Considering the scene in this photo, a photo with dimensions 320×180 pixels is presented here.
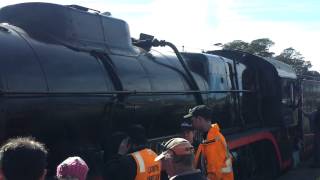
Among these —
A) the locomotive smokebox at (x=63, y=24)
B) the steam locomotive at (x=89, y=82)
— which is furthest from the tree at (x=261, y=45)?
the locomotive smokebox at (x=63, y=24)

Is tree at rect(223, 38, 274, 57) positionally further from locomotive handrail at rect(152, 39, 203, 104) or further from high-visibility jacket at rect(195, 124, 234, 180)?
high-visibility jacket at rect(195, 124, 234, 180)

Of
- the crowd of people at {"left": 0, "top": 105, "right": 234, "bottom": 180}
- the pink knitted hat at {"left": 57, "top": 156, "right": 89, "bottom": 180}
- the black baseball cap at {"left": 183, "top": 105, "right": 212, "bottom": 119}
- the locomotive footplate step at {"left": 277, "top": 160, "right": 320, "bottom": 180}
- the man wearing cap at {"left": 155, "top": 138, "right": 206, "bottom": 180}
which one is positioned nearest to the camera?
the crowd of people at {"left": 0, "top": 105, "right": 234, "bottom": 180}

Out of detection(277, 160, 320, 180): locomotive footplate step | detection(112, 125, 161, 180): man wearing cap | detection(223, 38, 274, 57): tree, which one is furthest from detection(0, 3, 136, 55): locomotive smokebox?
detection(223, 38, 274, 57): tree

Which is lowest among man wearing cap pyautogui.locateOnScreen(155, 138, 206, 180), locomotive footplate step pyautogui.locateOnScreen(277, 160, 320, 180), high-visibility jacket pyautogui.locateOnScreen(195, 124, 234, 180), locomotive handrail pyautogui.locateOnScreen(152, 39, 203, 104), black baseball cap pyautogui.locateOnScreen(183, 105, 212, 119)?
locomotive footplate step pyautogui.locateOnScreen(277, 160, 320, 180)

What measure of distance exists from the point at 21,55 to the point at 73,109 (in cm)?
73

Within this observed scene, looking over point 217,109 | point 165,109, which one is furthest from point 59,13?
point 217,109

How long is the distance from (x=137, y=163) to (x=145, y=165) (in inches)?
3.6

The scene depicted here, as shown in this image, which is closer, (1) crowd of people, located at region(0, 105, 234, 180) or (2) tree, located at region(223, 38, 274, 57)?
(1) crowd of people, located at region(0, 105, 234, 180)

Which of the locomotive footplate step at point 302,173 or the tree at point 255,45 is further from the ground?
the tree at point 255,45

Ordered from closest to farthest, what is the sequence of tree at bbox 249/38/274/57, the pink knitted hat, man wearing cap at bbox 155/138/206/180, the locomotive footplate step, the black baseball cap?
the pink knitted hat < man wearing cap at bbox 155/138/206/180 < the black baseball cap < the locomotive footplate step < tree at bbox 249/38/274/57

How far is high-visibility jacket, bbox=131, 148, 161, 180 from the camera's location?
4223 millimetres

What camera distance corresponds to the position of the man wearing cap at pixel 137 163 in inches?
163

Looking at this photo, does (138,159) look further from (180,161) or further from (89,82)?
(89,82)

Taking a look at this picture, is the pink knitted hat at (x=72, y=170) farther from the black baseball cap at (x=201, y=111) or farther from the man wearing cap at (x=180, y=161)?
the black baseball cap at (x=201, y=111)
